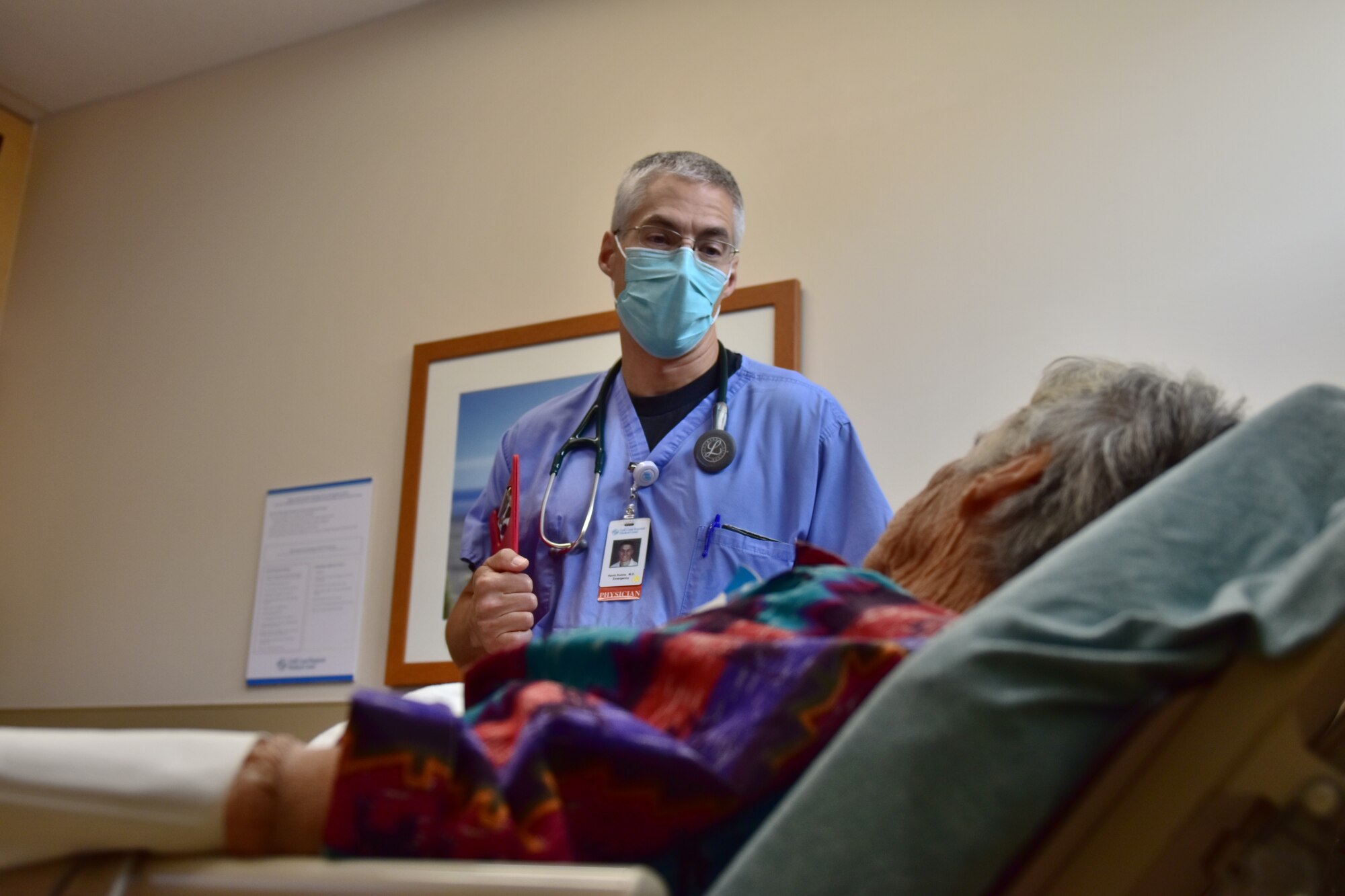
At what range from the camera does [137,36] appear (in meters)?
3.20

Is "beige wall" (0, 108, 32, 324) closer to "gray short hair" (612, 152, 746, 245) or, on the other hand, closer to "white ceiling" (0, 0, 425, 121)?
"white ceiling" (0, 0, 425, 121)

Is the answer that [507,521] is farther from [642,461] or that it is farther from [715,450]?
[715,450]

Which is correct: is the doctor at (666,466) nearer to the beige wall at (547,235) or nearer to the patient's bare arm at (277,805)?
Result: the beige wall at (547,235)

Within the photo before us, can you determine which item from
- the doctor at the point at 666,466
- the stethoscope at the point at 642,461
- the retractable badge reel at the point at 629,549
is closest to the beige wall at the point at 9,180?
the doctor at the point at 666,466

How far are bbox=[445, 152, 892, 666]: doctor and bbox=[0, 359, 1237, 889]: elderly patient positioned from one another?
0.72m

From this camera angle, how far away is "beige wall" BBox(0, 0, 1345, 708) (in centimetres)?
205

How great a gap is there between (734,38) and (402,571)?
1.41 metres

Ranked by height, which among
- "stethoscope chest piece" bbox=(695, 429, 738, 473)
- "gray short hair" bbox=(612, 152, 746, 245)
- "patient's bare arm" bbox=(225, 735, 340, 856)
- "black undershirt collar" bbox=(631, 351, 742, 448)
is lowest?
"patient's bare arm" bbox=(225, 735, 340, 856)

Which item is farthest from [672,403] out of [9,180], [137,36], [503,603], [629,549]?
[9,180]

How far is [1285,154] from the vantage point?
1990 mm

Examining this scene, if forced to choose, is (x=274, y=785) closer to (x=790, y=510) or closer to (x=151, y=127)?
(x=790, y=510)

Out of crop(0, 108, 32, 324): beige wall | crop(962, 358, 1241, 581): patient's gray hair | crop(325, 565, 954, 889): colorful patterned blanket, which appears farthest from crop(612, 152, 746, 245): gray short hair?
crop(0, 108, 32, 324): beige wall

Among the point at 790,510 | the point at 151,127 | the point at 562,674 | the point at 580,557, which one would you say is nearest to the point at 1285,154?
the point at 790,510

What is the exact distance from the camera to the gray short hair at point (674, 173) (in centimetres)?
187
